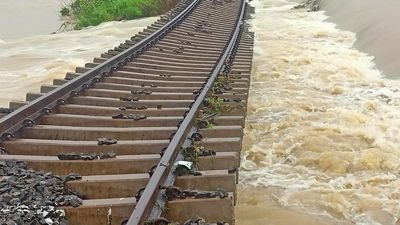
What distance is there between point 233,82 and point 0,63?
8.08 m

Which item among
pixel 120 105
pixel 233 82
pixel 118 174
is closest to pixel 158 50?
pixel 233 82

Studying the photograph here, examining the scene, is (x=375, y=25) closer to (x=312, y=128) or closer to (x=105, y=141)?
(x=312, y=128)

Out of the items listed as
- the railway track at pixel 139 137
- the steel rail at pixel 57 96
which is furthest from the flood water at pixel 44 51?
the railway track at pixel 139 137

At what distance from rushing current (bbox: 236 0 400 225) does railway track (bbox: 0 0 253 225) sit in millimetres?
575

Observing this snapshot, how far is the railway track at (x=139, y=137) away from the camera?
10.8 feet

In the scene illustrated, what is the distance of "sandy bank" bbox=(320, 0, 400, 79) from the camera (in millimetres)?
10408

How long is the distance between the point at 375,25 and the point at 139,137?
32.4 feet

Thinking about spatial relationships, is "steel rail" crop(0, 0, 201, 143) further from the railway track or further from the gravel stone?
the gravel stone

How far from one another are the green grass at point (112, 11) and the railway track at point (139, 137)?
11.8m

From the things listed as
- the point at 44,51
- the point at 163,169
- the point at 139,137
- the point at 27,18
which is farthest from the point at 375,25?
the point at 27,18

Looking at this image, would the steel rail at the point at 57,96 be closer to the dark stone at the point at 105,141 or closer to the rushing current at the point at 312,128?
the dark stone at the point at 105,141

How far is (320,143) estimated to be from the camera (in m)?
6.07

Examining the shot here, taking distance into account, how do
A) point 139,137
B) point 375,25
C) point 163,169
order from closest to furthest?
point 163,169
point 139,137
point 375,25

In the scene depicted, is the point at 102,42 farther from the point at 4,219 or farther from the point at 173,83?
the point at 4,219
